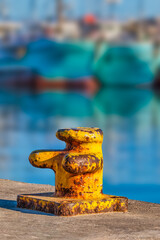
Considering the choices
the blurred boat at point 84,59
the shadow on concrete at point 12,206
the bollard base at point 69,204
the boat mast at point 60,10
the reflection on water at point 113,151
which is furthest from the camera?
the boat mast at point 60,10

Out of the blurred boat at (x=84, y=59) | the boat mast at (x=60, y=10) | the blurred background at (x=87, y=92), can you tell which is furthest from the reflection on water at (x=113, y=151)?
the boat mast at (x=60, y=10)

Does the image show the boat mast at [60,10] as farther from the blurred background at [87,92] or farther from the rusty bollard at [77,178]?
the rusty bollard at [77,178]

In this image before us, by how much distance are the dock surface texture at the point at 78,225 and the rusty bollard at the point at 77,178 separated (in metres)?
0.06

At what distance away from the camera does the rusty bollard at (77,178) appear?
3744 millimetres

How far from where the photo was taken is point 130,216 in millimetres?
3803

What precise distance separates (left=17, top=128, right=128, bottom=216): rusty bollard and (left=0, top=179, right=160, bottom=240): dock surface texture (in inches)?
2.4

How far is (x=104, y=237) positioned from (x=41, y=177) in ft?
12.8

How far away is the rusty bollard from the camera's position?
12.3ft

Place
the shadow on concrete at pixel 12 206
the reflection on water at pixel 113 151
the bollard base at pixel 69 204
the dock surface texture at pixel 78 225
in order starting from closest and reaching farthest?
the dock surface texture at pixel 78 225, the bollard base at pixel 69 204, the shadow on concrete at pixel 12 206, the reflection on water at pixel 113 151

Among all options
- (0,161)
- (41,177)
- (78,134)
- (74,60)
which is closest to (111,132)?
(0,161)

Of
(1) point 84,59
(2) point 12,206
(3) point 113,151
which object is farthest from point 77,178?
(1) point 84,59

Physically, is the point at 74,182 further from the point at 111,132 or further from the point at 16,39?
the point at 16,39

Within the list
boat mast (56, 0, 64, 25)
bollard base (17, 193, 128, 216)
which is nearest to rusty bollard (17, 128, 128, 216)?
bollard base (17, 193, 128, 216)

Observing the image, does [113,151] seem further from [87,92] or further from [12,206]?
[87,92]
